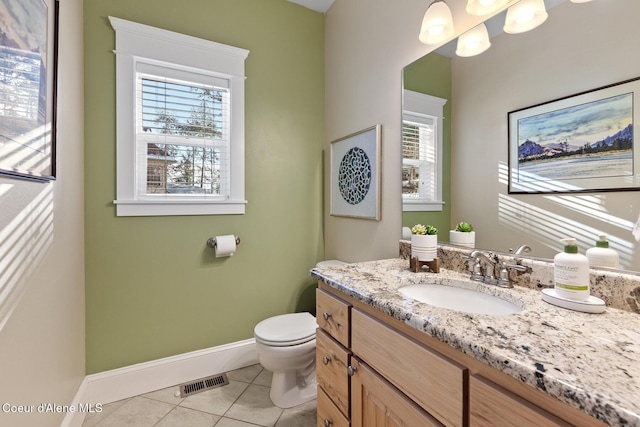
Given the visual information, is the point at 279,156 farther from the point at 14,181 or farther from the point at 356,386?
the point at 356,386

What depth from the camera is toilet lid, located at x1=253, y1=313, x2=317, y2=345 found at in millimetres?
1701

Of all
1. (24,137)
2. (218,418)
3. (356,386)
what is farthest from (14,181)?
(218,418)

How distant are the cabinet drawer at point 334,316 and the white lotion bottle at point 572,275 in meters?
0.69

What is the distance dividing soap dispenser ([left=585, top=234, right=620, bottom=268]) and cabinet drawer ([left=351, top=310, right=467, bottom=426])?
Answer: 66cm

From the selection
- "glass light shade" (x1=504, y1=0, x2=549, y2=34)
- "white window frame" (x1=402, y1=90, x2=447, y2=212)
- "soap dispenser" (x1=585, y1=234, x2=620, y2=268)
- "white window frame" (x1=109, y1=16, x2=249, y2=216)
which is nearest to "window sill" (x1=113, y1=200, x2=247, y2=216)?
"white window frame" (x1=109, y1=16, x2=249, y2=216)

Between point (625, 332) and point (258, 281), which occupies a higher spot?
point (625, 332)

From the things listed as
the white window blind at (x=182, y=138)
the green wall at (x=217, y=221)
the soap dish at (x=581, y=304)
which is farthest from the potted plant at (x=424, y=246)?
the white window blind at (x=182, y=138)

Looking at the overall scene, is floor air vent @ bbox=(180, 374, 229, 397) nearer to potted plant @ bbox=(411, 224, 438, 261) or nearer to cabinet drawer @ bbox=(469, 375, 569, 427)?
potted plant @ bbox=(411, 224, 438, 261)

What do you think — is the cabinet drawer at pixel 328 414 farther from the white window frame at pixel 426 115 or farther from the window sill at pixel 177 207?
the window sill at pixel 177 207

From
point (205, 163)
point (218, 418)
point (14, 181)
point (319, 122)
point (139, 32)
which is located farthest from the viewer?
point (319, 122)

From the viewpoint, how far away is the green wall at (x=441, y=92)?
1.48 meters

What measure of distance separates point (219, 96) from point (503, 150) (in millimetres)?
1880

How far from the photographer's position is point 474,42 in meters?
1.31

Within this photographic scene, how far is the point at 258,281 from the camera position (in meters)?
2.26
